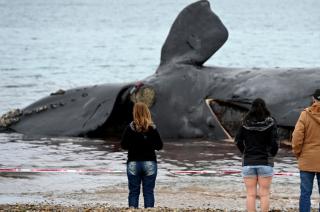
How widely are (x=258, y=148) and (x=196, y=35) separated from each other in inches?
282

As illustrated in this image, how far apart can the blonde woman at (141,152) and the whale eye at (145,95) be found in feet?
20.3

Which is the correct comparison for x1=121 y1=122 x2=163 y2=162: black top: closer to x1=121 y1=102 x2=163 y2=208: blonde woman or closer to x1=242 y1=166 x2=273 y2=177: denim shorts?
x1=121 y1=102 x2=163 y2=208: blonde woman

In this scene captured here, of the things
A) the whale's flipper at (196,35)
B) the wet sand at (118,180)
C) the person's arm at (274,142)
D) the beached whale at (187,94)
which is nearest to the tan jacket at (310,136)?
the person's arm at (274,142)

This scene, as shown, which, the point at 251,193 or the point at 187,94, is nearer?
the point at 251,193

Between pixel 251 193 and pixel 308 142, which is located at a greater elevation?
pixel 308 142

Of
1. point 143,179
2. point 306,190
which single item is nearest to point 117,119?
point 143,179

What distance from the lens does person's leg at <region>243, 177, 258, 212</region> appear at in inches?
391

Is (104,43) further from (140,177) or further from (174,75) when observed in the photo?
(140,177)

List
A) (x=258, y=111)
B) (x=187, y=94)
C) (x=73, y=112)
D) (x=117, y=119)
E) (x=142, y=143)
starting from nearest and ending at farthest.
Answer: (x=258, y=111)
(x=142, y=143)
(x=187, y=94)
(x=117, y=119)
(x=73, y=112)

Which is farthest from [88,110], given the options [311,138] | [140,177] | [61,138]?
[311,138]

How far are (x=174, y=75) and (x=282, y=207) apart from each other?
657 cm

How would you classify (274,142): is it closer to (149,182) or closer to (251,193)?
(251,193)

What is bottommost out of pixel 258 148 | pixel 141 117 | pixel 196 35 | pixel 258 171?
pixel 258 171

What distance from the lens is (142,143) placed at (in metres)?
10.3
